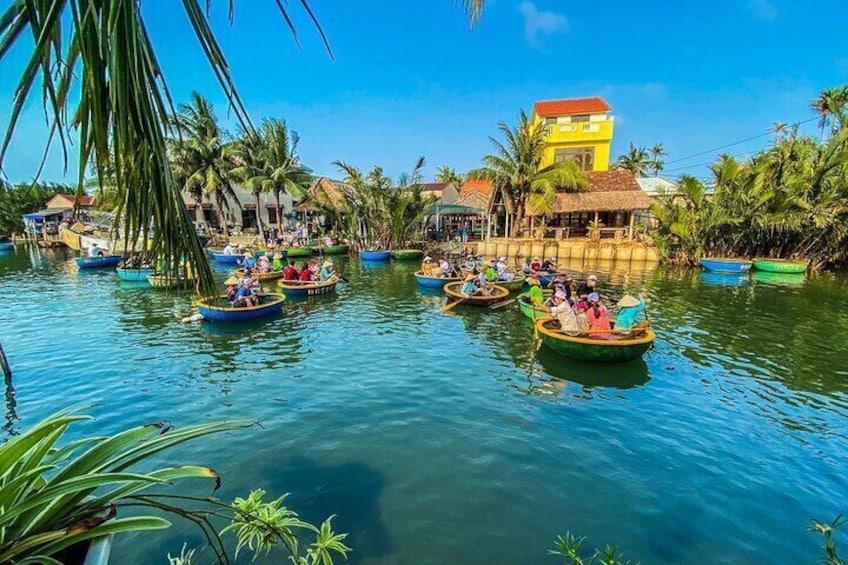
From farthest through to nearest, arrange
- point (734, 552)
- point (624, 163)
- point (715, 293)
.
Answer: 1. point (624, 163)
2. point (715, 293)
3. point (734, 552)

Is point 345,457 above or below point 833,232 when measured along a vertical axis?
below

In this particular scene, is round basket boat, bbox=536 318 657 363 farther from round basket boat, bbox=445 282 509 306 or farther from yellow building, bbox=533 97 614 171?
yellow building, bbox=533 97 614 171

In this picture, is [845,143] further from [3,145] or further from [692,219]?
[3,145]

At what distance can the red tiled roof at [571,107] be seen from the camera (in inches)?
1692

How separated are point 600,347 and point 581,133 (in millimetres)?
38135

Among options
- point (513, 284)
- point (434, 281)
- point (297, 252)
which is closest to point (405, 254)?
point (297, 252)

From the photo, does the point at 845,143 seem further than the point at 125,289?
Yes

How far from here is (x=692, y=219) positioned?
2950cm

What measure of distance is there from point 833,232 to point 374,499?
3346 cm

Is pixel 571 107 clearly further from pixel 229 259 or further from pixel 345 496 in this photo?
pixel 345 496

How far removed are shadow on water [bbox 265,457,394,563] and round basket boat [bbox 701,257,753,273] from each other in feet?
94.4

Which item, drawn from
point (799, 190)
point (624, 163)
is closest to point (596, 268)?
point (799, 190)

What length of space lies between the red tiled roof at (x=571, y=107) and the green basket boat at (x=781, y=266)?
2196cm

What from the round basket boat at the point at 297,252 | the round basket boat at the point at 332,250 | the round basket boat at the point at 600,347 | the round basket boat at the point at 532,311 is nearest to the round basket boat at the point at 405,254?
the round basket boat at the point at 332,250
